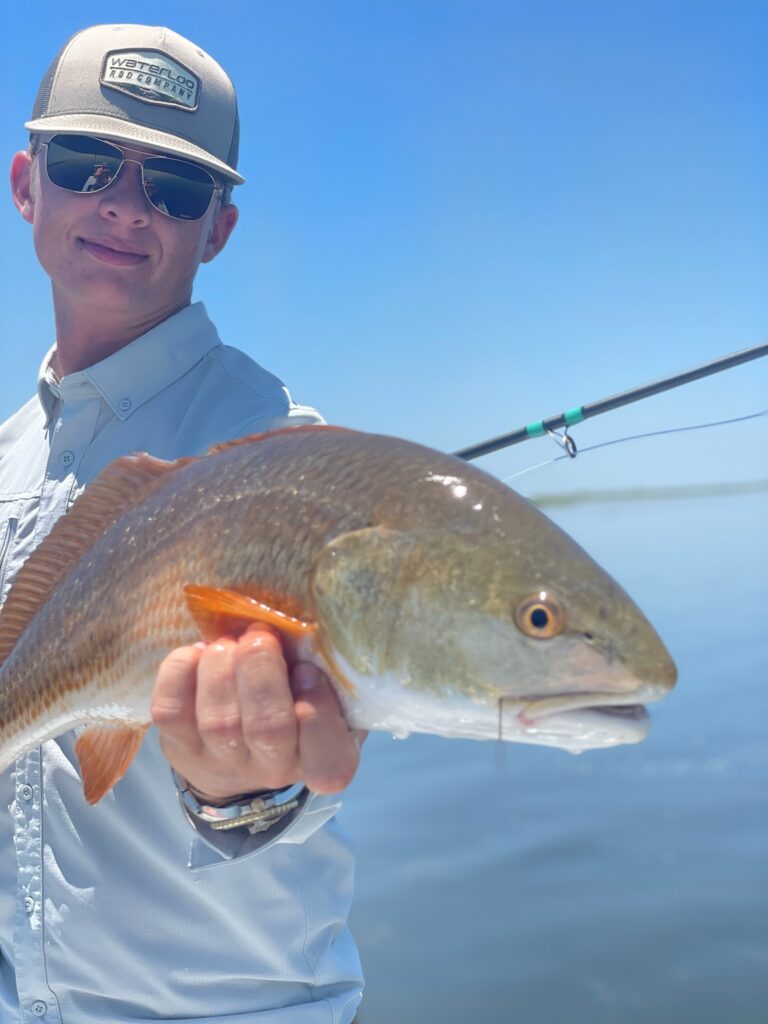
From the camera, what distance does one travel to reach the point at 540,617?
1.75m

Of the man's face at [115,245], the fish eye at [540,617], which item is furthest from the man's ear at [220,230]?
the fish eye at [540,617]

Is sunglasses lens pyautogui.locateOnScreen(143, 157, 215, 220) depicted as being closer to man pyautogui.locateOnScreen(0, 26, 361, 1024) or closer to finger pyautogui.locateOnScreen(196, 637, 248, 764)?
man pyautogui.locateOnScreen(0, 26, 361, 1024)

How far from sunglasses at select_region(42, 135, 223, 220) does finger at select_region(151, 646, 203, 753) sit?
1913mm

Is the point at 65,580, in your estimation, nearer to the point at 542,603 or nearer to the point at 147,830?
the point at 147,830

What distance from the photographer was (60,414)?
3.26 meters

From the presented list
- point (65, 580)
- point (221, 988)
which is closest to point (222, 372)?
point (65, 580)

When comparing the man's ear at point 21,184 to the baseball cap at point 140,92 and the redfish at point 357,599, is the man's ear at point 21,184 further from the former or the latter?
the redfish at point 357,599

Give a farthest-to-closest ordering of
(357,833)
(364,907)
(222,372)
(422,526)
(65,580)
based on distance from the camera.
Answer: (357,833), (364,907), (222,372), (65,580), (422,526)

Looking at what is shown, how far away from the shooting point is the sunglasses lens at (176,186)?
10.4 feet

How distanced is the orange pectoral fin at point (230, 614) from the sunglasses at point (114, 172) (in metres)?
1.83

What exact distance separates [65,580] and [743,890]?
209 inches

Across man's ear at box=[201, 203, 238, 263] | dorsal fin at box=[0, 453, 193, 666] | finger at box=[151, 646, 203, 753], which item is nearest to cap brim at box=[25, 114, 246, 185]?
man's ear at box=[201, 203, 238, 263]

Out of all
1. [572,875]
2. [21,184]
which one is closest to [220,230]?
[21,184]

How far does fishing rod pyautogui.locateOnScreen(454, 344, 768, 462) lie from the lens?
5023 mm
